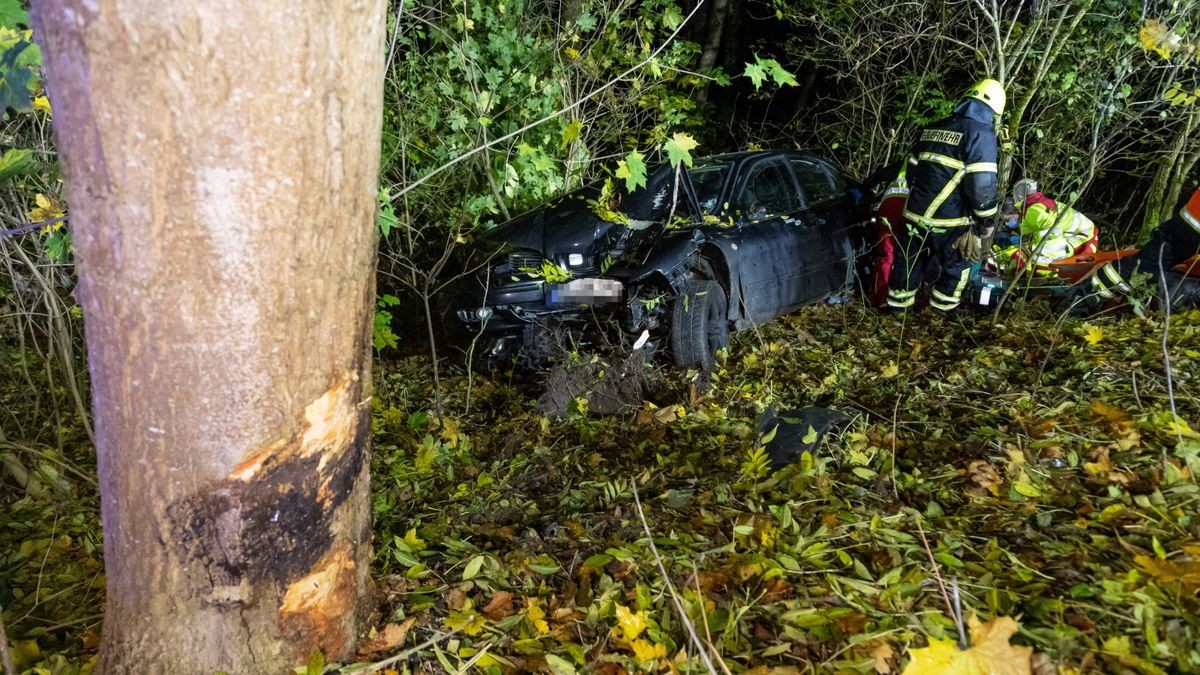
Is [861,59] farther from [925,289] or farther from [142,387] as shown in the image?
[142,387]

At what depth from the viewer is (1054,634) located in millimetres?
1405

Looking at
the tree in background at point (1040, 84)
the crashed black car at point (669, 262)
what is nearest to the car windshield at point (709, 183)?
the crashed black car at point (669, 262)

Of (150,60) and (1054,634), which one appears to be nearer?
(150,60)

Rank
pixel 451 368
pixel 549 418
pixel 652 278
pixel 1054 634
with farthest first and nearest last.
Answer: pixel 451 368 < pixel 652 278 < pixel 549 418 < pixel 1054 634

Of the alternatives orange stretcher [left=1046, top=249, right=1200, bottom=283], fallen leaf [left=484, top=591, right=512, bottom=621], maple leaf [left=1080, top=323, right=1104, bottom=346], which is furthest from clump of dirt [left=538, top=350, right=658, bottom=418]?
orange stretcher [left=1046, top=249, right=1200, bottom=283]

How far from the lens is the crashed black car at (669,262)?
158 inches

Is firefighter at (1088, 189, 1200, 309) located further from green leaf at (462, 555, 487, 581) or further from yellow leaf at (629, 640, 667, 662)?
green leaf at (462, 555, 487, 581)

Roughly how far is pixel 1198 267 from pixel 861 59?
3875mm

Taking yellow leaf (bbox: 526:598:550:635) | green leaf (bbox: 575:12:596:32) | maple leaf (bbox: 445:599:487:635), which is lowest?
yellow leaf (bbox: 526:598:550:635)

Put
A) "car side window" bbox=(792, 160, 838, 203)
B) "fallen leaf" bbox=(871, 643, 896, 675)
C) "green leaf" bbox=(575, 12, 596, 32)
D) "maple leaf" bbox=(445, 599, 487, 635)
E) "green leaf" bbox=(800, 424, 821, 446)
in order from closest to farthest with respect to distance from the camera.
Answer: "fallen leaf" bbox=(871, 643, 896, 675) → "maple leaf" bbox=(445, 599, 487, 635) → "green leaf" bbox=(800, 424, 821, 446) → "car side window" bbox=(792, 160, 838, 203) → "green leaf" bbox=(575, 12, 596, 32)

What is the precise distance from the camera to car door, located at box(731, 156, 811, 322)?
4363 mm

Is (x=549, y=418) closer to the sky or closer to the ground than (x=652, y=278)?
closer to the ground

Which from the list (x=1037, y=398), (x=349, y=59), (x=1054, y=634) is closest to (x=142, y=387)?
(x=349, y=59)

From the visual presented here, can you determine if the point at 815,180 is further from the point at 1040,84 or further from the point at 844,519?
the point at 844,519
